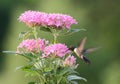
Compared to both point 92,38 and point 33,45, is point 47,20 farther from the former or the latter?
point 92,38

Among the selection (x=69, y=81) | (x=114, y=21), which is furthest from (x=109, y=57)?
(x=69, y=81)

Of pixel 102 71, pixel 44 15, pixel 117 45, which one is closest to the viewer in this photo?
pixel 44 15

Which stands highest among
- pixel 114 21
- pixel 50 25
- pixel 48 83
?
pixel 114 21

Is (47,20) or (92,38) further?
(92,38)

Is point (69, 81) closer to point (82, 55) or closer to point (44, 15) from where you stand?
point (82, 55)

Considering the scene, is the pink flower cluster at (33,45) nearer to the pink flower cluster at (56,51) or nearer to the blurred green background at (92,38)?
the pink flower cluster at (56,51)

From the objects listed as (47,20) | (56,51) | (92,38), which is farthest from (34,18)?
(92,38)
